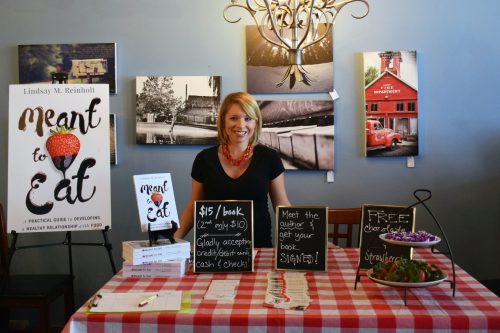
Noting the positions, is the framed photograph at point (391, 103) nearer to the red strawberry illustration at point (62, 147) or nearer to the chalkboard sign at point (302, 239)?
the chalkboard sign at point (302, 239)

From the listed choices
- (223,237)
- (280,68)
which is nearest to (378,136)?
(280,68)

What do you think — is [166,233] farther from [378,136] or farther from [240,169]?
[378,136]

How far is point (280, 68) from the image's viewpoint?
9.95ft

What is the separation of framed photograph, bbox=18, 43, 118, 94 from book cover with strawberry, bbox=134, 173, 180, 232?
1.38 meters

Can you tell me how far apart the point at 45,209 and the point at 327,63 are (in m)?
1.86

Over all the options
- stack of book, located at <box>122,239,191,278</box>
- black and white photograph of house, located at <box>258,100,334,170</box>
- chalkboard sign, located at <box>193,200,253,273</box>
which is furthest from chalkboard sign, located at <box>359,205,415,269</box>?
black and white photograph of house, located at <box>258,100,334,170</box>

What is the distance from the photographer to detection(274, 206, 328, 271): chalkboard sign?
1.76 metres

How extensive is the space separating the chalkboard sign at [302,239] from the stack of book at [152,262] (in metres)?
0.37

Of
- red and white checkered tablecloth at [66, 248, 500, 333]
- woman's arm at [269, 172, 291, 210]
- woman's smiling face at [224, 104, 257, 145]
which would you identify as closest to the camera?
red and white checkered tablecloth at [66, 248, 500, 333]

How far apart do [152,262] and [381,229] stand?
848 mm

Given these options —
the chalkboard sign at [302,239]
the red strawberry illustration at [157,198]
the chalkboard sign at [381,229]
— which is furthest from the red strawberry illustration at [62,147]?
the chalkboard sign at [381,229]

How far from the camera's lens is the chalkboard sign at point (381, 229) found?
1724 millimetres

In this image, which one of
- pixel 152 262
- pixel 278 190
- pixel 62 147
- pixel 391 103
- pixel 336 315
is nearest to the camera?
pixel 336 315

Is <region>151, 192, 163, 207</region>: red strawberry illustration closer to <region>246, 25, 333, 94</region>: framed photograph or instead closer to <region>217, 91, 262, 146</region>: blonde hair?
<region>217, 91, 262, 146</region>: blonde hair
